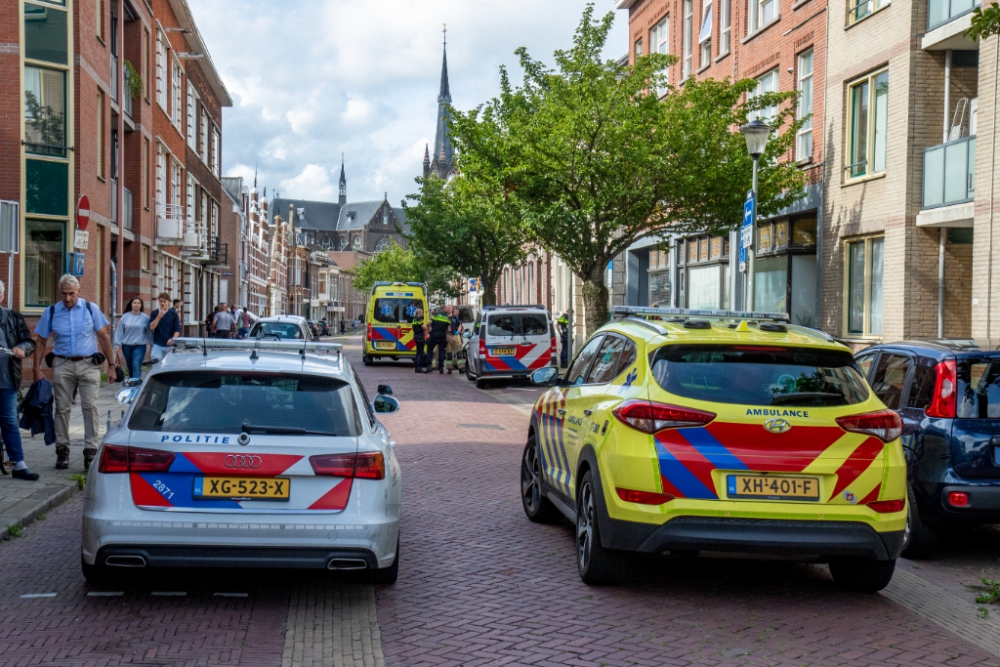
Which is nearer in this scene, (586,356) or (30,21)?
(586,356)

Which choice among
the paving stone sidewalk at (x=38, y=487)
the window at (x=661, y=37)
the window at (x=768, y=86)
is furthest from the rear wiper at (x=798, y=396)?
the window at (x=661, y=37)

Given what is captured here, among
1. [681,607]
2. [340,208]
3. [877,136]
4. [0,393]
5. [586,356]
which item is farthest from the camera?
[340,208]

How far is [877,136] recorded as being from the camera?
65.0 feet

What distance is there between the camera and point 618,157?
20328mm

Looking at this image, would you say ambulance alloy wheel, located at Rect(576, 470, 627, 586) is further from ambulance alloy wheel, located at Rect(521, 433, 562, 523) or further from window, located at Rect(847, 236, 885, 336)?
window, located at Rect(847, 236, 885, 336)

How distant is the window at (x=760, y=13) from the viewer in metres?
25.1

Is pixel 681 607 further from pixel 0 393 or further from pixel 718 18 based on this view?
pixel 718 18

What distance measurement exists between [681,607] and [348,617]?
183cm

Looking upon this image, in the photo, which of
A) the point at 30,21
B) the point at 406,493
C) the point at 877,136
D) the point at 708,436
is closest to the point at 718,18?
the point at 877,136

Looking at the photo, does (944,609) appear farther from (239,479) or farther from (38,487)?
(38,487)

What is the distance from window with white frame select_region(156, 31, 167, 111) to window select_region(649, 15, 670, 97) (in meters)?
15.8

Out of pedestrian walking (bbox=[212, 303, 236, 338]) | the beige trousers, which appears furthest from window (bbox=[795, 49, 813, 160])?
the beige trousers

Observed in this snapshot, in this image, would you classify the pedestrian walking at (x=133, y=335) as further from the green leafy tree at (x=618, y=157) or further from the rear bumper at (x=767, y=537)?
the rear bumper at (x=767, y=537)

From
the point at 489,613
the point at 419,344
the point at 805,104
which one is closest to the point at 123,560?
the point at 489,613
